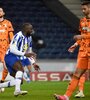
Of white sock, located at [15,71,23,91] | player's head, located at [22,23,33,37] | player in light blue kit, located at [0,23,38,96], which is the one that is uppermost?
player's head, located at [22,23,33,37]

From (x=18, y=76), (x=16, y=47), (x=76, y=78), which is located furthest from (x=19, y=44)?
(x=76, y=78)

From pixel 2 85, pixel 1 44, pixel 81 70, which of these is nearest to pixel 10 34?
pixel 1 44

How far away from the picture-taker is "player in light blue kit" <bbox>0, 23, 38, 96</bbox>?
988cm

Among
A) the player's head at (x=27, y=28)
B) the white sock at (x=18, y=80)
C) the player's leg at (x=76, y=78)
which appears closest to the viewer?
the player's leg at (x=76, y=78)

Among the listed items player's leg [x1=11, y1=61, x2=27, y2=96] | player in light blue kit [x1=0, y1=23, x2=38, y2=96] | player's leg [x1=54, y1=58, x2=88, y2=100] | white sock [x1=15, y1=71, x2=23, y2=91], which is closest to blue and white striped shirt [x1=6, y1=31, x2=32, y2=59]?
player in light blue kit [x1=0, y1=23, x2=38, y2=96]

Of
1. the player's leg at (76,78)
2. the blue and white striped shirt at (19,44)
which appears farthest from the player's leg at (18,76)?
the player's leg at (76,78)

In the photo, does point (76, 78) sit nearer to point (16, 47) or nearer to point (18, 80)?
point (18, 80)

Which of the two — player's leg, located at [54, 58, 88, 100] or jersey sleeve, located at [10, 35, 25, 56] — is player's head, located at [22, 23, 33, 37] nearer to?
jersey sleeve, located at [10, 35, 25, 56]

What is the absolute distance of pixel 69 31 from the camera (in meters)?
21.6

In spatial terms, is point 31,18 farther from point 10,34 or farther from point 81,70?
point 81,70

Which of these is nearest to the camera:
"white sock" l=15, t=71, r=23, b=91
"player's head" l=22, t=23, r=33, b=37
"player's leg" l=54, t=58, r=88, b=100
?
"player's leg" l=54, t=58, r=88, b=100

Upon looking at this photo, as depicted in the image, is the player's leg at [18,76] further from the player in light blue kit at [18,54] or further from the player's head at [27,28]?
the player's head at [27,28]

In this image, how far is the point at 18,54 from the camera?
390 inches

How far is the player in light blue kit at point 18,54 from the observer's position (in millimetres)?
9883
